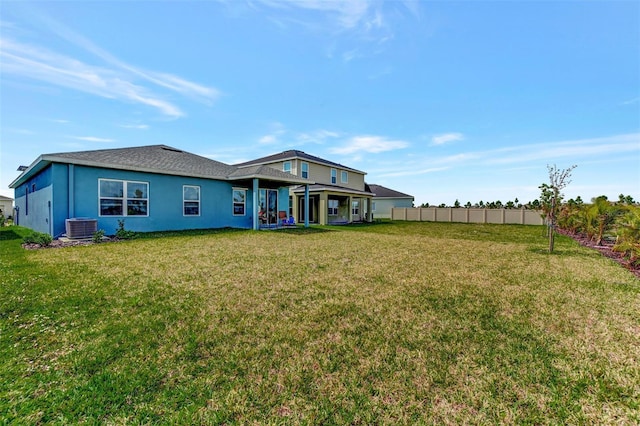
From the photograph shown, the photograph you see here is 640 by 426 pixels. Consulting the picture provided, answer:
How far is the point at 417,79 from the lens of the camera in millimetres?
13469

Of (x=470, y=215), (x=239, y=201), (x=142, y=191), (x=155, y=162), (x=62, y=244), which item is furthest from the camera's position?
(x=470, y=215)

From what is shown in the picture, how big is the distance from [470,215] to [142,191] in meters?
28.4

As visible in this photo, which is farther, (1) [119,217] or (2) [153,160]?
(2) [153,160]

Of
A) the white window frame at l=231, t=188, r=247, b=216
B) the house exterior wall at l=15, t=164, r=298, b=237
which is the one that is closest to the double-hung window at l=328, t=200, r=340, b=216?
the house exterior wall at l=15, t=164, r=298, b=237

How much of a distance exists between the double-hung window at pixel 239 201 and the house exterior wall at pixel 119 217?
184 millimetres

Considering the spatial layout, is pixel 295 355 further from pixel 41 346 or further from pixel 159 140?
pixel 159 140

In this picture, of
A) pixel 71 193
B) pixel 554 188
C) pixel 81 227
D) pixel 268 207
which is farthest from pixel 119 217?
pixel 554 188

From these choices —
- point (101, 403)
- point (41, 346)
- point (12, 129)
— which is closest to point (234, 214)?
point (12, 129)

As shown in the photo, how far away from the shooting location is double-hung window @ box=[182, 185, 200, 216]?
1399 centimetres

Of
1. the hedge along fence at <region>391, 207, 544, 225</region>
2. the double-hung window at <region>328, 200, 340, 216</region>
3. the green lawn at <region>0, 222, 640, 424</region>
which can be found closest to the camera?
the green lawn at <region>0, 222, 640, 424</region>

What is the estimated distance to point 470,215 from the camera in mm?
27938

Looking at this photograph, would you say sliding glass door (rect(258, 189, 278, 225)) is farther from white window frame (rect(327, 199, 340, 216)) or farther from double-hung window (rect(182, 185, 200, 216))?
white window frame (rect(327, 199, 340, 216))

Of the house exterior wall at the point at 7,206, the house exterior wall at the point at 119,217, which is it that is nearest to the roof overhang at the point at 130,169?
the house exterior wall at the point at 119,217

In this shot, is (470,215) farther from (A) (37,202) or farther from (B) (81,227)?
(A) (37,202)
